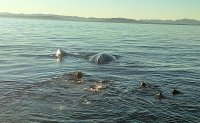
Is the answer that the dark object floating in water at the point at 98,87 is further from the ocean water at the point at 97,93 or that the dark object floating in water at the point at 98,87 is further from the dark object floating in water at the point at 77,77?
the dark object floating in water at the point at 77,77

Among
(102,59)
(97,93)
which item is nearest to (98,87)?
(97,93)

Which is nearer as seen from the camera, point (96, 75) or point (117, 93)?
point (117, 93)

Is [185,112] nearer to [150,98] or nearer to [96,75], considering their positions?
[150,98]

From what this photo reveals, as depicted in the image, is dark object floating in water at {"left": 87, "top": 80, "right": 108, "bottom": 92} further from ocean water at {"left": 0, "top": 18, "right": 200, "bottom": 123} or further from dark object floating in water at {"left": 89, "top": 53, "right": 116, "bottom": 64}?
dark object floating in water at {"left": 89, "top": 53, "right": 116, "bottom": 64}

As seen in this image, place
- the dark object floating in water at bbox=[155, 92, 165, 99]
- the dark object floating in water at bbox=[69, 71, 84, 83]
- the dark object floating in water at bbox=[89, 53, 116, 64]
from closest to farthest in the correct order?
the dark object floating in water at bbox=[155, 92, 165, 99], the dark object floating in water at bbox=[69, 71, 84, 83], the dark object floating in water at bbox=[89, 53, 116, 64]

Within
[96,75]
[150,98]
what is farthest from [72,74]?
[150,98]

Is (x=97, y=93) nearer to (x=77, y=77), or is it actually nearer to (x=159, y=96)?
(x=159, y=96)

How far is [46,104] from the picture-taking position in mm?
13367

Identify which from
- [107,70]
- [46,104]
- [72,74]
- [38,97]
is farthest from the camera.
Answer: [107,70]

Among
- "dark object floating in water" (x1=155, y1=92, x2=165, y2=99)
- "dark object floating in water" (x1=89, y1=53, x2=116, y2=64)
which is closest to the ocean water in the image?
"dark object floating in water" (x1=155, y1=92, x2=165, y2=99)

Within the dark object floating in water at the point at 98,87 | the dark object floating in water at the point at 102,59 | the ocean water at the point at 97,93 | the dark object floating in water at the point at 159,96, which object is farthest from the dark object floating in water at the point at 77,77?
the dark object floating in water at the point at 102,59

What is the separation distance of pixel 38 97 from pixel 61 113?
2318mm

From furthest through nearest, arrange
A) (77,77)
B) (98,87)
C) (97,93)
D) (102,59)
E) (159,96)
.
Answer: (102,59) < (77,77) < (98,87) < (97,93) < (159,96)

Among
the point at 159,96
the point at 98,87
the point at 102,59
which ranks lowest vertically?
the point at 102,59
